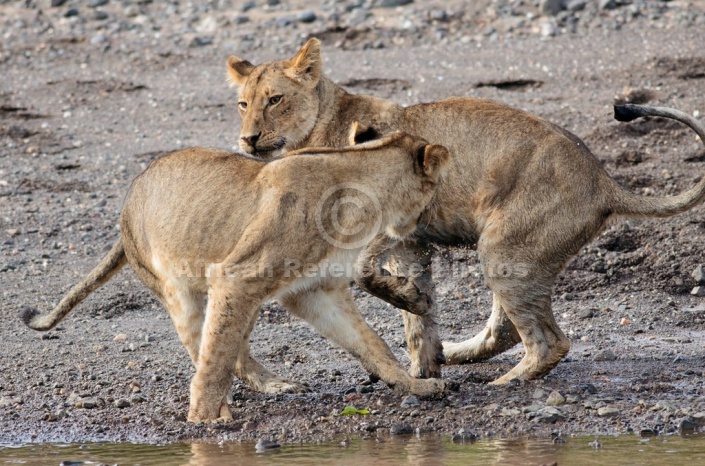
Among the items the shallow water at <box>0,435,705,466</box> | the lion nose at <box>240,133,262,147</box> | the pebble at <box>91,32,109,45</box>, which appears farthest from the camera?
the pebble at <box>91,32,109,45</box>

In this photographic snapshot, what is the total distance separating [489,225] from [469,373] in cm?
95

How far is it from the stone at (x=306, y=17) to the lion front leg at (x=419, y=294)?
7.76 m

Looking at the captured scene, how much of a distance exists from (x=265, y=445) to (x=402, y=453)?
2.00ft

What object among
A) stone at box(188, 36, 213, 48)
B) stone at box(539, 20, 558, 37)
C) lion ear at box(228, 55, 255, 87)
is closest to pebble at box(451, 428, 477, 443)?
lion ear at box(228, 55, 255, 87)

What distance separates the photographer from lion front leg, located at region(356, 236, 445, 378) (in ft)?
20.6

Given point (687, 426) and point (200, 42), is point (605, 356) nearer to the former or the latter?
point (687, 426)

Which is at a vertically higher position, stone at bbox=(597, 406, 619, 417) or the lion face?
the lion face

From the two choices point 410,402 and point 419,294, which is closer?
point 410,402

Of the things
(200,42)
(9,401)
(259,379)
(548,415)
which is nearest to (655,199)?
(548,415)

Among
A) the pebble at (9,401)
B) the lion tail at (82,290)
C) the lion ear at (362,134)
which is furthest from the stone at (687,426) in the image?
the pebble at (9,401)

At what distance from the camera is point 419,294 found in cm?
619

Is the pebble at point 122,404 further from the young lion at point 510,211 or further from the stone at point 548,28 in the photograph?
the stone at point 548,28

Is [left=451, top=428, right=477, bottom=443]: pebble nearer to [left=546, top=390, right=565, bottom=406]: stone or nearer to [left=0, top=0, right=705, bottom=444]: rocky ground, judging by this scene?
[left=0, top=0, right=705, bottom=444]: rocky ground

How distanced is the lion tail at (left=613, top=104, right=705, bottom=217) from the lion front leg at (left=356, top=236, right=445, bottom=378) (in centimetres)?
105
